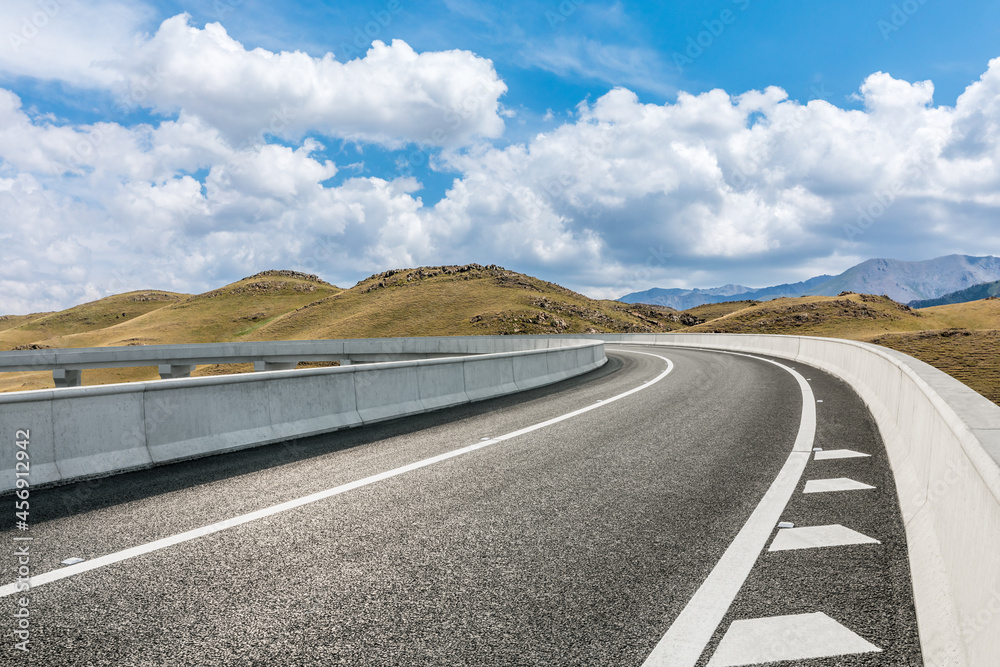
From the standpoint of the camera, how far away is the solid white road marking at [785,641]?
2.91 metres

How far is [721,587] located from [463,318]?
11047cm

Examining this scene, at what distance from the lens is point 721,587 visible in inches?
146

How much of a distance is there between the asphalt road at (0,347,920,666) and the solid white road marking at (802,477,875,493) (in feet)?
0.33

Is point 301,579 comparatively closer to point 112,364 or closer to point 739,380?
point 739,380

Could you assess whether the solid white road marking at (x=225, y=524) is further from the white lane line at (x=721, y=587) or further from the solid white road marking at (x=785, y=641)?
the solid white road marking at (x=785, y=641)

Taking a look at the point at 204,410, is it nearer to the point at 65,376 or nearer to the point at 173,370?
the point at 173,370

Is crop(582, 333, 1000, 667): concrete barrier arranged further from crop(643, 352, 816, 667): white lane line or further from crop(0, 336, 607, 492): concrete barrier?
crop(0, 336, 607, 492): concrete barrier

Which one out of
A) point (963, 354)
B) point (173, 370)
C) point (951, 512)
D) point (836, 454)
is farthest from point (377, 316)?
point (951, 512)

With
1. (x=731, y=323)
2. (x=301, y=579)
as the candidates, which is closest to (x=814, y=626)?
(x=301, y=579)

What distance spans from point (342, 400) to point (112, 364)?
44.5 metres

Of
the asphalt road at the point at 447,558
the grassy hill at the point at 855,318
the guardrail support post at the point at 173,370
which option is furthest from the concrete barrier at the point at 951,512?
the grassy hill at the point at 855,318

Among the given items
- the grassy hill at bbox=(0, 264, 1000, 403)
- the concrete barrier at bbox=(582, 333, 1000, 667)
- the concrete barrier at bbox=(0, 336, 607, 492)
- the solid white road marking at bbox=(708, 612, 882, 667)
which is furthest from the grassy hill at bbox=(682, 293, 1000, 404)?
the solid white road marking at bbox=(708, 612, 882, 667)

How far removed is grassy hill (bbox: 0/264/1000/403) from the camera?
270ft

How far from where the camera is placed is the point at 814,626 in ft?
10.6
